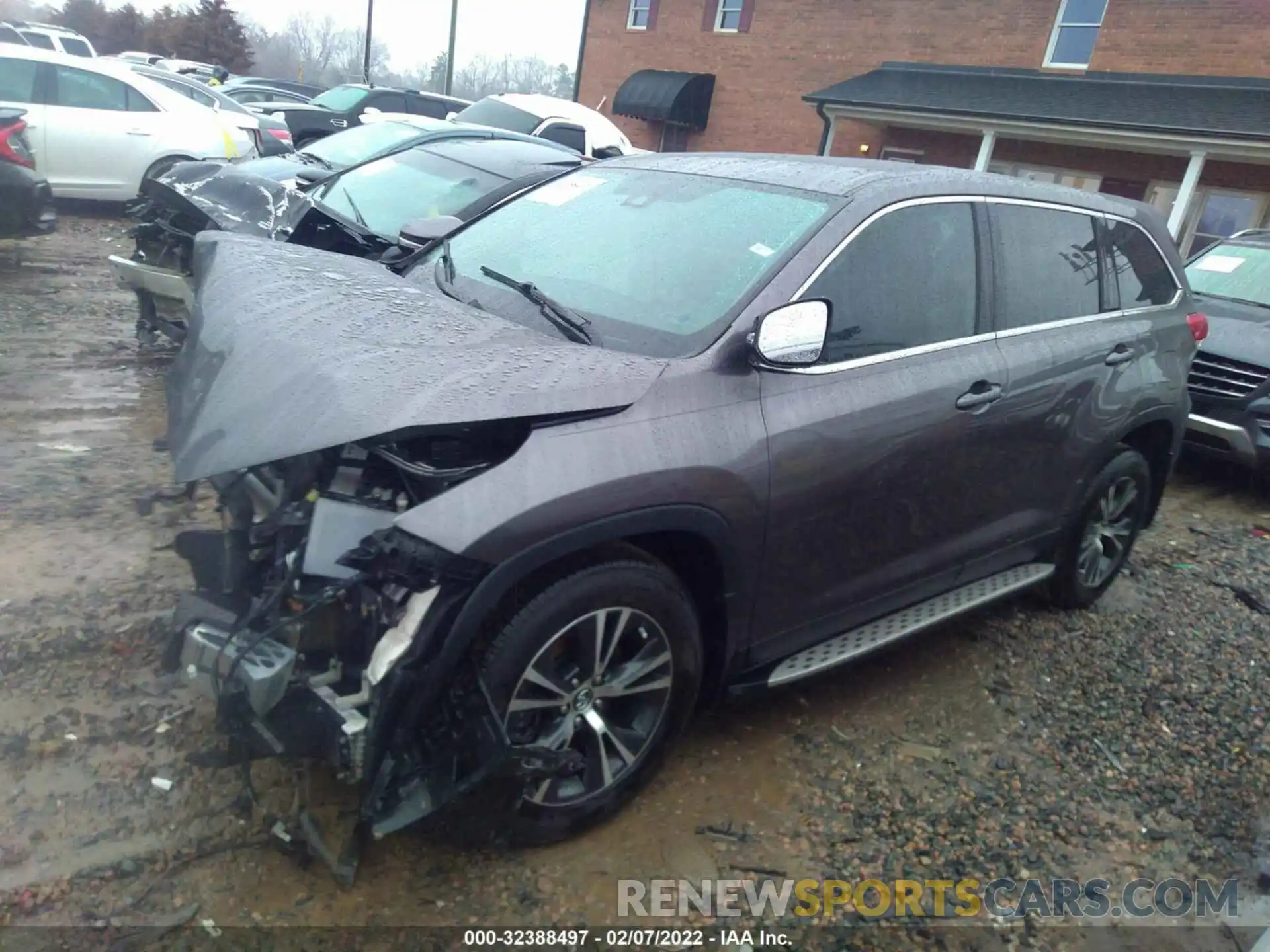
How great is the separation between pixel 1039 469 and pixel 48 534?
3.97 m

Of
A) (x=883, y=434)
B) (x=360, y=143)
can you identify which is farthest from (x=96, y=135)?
(x=883, y=434)

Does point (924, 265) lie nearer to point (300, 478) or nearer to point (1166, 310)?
point (1166, 310)

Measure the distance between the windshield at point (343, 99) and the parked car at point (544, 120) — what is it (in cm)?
402

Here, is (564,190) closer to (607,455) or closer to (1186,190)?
(607,455)

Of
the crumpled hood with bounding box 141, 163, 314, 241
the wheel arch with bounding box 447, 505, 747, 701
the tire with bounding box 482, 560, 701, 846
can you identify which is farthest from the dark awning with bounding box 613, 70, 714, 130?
the tire with bounding box 482, 560, 701, 846

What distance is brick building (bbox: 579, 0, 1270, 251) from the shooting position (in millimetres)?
14875

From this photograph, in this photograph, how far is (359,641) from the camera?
7.84ft

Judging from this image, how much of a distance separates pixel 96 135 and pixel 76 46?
45.4ft

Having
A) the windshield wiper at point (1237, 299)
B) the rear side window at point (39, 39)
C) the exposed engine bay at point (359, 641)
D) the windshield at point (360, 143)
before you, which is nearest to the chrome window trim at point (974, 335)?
the exposed engine bay at point (359, 641)

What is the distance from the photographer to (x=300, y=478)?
2.60 meters

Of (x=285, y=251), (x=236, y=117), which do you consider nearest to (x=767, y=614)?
(x=285, y=251)

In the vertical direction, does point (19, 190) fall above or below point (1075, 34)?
below

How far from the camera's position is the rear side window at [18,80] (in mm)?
9656

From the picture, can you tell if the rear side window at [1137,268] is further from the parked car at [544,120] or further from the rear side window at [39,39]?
the rear side window at [39,39]
